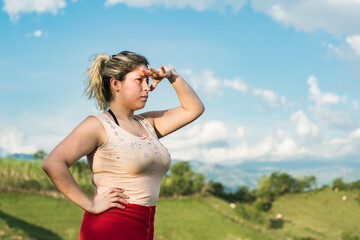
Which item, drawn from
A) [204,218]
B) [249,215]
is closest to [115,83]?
[204,218]

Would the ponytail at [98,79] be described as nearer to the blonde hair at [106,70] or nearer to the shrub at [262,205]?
the blonde hair at [106,70]

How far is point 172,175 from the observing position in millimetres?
20188

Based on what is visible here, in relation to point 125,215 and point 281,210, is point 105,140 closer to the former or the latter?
point 125,215

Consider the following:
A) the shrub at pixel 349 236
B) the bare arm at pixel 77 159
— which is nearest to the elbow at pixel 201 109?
the bare arm at pixel 77 159

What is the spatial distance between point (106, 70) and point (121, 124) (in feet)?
1.24

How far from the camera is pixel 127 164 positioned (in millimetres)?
2389

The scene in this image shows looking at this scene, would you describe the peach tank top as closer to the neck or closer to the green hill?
the neck

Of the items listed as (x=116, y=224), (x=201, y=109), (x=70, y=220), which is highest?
(x=201, y=109)

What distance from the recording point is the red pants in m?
2.41

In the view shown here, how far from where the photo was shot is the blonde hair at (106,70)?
2611mm

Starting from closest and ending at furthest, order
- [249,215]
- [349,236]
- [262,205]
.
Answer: [349,236]
[249,215]
[262,205]

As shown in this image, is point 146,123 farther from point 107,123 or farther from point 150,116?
point 107,123

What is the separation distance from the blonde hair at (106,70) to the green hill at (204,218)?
24.8ft

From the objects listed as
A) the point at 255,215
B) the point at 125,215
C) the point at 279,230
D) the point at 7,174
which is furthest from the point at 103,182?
the point at 279,230
